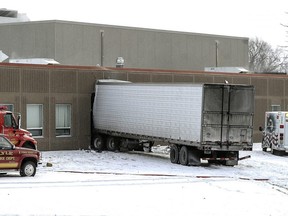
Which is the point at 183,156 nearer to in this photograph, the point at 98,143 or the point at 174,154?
the point at 174,154

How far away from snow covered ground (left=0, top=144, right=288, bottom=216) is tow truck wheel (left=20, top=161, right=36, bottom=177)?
0.29 metres

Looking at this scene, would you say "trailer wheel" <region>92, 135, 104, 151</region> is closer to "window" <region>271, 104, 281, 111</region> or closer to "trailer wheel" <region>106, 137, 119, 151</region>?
"trailer wheel" <region>106, 137, 119, 151</region>

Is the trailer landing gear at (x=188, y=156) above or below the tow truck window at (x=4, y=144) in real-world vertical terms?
below

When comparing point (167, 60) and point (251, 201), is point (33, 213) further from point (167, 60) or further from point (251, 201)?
point (167, 60)

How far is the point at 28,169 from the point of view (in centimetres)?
2425

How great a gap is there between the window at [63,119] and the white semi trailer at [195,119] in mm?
4827

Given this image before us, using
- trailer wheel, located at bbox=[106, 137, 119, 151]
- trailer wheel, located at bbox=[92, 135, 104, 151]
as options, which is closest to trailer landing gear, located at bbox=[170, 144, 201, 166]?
trailer wheel, located at bbox=[106, 137, 119, 151]

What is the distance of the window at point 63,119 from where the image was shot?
38.0 meters

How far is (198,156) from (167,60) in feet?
107

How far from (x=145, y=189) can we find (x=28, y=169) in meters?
4.88

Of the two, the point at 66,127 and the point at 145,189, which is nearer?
the point at 145,189

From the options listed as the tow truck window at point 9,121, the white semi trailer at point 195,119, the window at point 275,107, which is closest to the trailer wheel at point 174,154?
the white semi trailer at point 195,119

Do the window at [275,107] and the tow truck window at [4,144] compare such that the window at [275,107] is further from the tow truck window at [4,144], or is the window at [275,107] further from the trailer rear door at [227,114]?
the tow truck window at [4,144]

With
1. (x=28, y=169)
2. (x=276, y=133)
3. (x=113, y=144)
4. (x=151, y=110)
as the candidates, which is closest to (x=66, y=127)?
(x=113, y=144)
